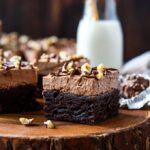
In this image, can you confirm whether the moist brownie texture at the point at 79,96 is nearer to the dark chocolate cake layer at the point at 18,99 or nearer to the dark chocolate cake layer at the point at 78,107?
the dark chocolate cake layer at the point at 78,107

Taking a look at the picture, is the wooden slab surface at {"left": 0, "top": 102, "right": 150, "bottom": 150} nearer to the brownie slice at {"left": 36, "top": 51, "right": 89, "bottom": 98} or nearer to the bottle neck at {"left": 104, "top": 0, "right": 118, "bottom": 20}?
the brownie slice at {"left": 36, "top": 51, "right": 89, "bottom": 98}

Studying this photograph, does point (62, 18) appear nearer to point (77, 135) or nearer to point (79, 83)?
point (79, 83)

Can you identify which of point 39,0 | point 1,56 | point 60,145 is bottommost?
point 60,145

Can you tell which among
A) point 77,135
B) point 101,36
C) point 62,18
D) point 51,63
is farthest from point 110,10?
point 62,18

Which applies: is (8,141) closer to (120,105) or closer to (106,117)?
(106,117)

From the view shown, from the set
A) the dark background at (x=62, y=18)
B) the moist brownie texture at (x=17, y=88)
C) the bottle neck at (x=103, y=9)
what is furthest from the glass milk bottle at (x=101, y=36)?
the dark background at (x=62, y=18)

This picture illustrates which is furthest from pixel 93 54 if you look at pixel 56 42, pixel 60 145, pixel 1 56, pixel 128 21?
pixel 128 21

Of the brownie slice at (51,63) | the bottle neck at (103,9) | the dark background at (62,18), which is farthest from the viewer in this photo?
the dark background at (62,18)
